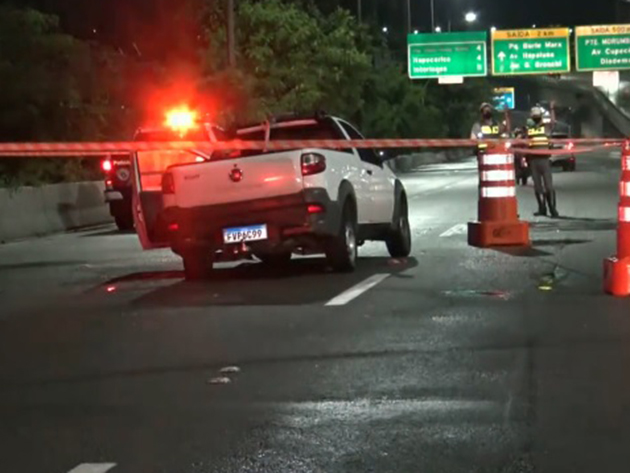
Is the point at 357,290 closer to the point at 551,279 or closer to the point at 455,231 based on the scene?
the point at 551,279

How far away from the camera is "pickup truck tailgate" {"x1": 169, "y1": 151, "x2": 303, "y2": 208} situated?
42.8 feet

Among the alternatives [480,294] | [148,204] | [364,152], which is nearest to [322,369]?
[480,294]

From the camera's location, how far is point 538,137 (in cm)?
2158

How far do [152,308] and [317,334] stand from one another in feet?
7.80

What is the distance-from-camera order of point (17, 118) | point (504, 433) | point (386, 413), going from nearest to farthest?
point (504, 433) → point (386, 413) → point (17, 118)

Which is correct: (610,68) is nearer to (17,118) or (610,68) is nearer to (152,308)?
(17,118)

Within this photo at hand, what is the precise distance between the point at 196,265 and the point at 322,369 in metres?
5.44

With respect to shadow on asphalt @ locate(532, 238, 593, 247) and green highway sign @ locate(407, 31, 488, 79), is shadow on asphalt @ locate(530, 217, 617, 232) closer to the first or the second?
shadow on asphalt @ locate(532, 238, 593, 247)

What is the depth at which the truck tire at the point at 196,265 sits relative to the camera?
13688mm

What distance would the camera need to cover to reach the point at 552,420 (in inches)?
277

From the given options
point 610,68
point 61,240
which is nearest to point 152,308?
point 61,240

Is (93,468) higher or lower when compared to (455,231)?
higher

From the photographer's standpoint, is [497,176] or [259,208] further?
[497,176]

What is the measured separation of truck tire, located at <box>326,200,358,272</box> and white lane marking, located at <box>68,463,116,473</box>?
23.4ft
